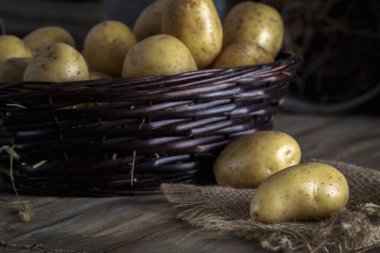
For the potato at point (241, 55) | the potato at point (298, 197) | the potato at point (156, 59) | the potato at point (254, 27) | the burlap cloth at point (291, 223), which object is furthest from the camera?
the potato at point (254, 27)

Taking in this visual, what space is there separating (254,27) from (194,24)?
179 mm

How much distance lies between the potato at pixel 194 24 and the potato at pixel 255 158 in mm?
210

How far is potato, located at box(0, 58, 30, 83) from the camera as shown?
59.4 inches

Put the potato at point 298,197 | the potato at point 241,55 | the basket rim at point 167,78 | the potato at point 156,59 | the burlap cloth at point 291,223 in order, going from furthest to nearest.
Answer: the potato at point 241,55, the potato at point 156,59, the basket rim at point 167,78, the potato at point 298,197, the burlap cloth at point 291,223

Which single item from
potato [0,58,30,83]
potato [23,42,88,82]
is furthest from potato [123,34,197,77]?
potato [0,58,30,83]

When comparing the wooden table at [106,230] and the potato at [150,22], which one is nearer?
the wooden table at [106,230]

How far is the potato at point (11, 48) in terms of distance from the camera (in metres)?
1.60

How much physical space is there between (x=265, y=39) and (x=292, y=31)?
1045 mm

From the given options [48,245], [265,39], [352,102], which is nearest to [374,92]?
[352,102]

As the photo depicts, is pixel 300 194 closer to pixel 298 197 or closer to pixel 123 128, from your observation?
pixel 298 197

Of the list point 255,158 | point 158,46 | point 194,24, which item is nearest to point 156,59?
point 158,46

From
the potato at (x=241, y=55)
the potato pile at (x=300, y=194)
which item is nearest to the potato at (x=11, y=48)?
the potato at (x=241, y=55)

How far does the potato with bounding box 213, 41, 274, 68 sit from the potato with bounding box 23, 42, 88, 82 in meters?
0.31

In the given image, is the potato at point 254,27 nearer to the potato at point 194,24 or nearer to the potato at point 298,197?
the potato at point 194,24
